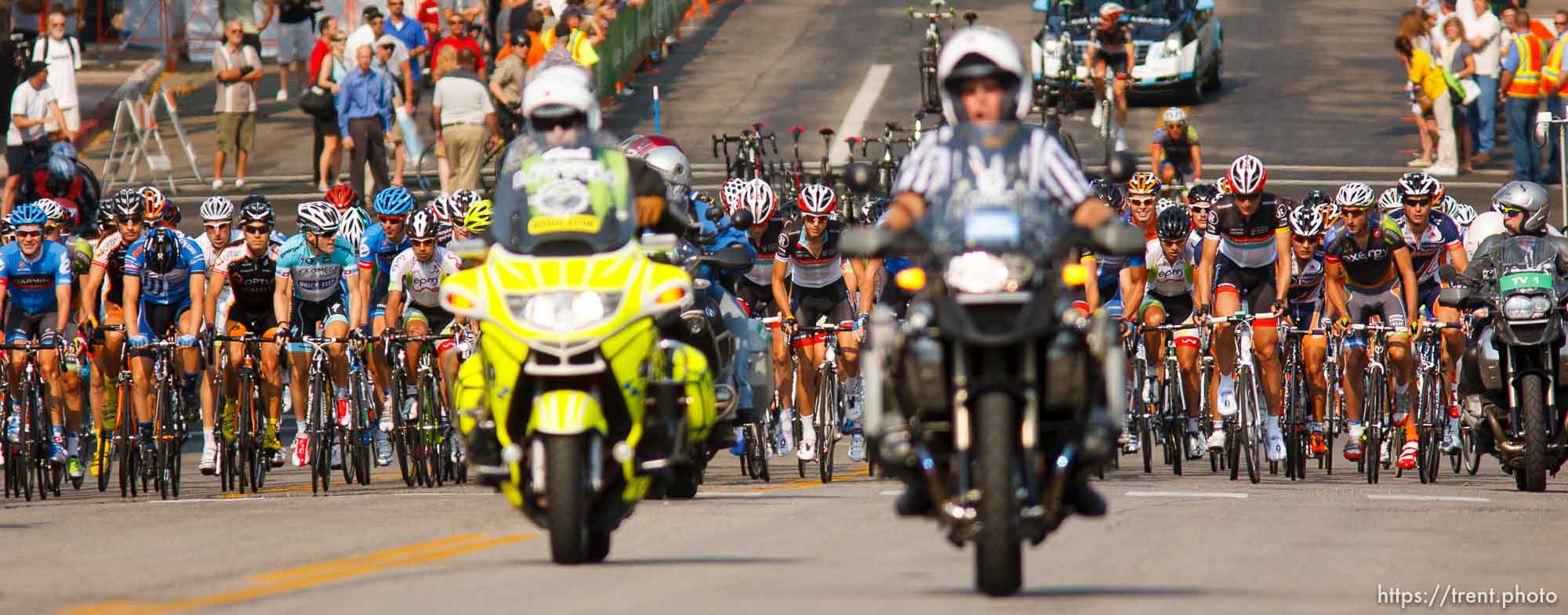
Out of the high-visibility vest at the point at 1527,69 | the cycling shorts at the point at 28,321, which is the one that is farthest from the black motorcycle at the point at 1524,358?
the high-visibility vest at the point at 1527,69

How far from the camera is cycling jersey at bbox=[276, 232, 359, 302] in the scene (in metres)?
19.4

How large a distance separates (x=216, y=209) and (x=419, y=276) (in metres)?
1.50

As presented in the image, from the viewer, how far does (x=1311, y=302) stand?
20.7m

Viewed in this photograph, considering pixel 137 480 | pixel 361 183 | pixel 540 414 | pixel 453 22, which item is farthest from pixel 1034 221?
pixel 453 22

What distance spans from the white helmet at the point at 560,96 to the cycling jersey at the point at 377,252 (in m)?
7.80

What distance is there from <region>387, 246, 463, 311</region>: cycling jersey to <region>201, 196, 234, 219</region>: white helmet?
1.24m

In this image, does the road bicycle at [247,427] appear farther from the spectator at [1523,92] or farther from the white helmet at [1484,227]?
the spectator at [1523,92]

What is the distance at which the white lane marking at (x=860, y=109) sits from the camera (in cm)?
3525

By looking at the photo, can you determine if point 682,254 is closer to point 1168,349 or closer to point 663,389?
point 663,389

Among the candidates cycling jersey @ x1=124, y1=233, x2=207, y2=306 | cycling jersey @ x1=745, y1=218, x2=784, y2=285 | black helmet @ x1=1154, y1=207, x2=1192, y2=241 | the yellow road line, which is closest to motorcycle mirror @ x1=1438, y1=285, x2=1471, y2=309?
black helmet @ x1=1154, y1=207, x2=1192, y2=241

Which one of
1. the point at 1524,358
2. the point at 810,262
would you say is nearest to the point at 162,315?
the point at 810,262

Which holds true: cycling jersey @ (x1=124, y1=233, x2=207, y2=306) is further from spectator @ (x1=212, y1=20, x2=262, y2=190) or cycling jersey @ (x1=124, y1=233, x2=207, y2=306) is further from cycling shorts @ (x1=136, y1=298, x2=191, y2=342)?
spectator @ (x1=212, y1=20, x2=262, y2=190)

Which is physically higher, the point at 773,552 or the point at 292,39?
the point at 292,39

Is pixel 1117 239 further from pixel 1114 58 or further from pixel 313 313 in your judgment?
pixel 1114 58
